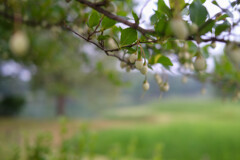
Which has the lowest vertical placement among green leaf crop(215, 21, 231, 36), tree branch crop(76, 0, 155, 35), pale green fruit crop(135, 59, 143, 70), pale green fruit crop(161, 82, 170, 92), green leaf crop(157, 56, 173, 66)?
pale green fruit crop(161, 82, 170, 92)

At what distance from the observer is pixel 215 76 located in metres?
1.30

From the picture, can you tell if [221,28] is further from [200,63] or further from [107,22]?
[107,22]

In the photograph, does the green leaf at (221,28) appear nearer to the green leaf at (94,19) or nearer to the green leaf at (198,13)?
the green leaf at (198,13)

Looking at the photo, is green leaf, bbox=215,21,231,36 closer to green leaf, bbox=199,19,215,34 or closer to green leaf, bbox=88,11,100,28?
green leaf, bbox=199,19,215,34

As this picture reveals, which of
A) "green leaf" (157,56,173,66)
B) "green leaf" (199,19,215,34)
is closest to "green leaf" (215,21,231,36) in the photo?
"green leaf" (199,19,215,34)

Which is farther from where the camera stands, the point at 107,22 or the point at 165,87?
the point at 165,87

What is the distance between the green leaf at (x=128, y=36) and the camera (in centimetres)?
48

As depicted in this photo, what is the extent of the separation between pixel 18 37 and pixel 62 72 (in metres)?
8.46

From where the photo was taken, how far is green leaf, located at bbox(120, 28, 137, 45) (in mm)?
478

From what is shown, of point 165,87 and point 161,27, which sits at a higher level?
point 161,27

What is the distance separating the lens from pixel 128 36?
49cm

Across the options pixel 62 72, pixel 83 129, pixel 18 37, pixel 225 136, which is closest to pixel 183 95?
pixel 62 72

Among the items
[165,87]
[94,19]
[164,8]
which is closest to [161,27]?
[164,8]

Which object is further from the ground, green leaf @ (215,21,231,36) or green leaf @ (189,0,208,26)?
green leaf @ (189,0,208,26)
